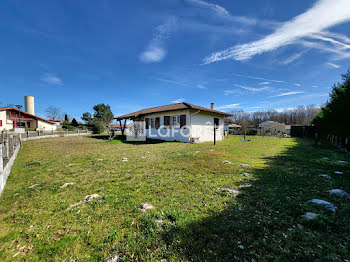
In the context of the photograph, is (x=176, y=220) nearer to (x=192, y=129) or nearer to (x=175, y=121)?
(x=192, y=129)

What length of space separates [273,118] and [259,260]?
241 feet

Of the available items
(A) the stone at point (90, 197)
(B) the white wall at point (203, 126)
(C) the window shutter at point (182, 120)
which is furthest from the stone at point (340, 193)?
(C) the window shutter at point (182, 120)

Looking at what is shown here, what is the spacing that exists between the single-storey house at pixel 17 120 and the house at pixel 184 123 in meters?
23.9

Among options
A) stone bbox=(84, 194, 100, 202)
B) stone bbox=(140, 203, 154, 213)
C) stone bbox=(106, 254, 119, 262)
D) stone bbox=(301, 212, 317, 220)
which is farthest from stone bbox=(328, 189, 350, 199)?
stone bbox=(84, 194, 100, 202)

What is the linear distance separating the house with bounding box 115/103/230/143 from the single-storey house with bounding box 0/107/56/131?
78.5 ft

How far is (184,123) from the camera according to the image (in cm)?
1250

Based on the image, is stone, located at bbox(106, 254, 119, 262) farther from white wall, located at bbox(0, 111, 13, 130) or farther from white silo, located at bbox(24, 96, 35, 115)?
white silo, located at bbox(24, 96, 35, 115)

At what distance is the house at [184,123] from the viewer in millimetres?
12398

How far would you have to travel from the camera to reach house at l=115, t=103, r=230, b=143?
1240 centimetres

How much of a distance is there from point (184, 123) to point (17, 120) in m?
31.3

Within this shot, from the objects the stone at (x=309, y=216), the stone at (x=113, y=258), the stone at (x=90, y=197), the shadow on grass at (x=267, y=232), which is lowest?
the stone at (x=113, y=258)

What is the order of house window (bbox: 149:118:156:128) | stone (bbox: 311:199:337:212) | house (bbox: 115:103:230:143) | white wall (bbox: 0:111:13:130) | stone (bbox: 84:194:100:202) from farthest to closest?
white wall (bbox: 0:111:13:130), house window (bbox: 149:118:156:128), house (bbox: 115:103:230:143), stone (bbox: 84:194:100:202), stone (bbox: 311:199:337:212)

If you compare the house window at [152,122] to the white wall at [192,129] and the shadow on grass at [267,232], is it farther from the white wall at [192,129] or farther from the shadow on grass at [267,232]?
the shadow on grass at [267,232]

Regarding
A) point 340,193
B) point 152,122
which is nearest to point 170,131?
point 152,122
